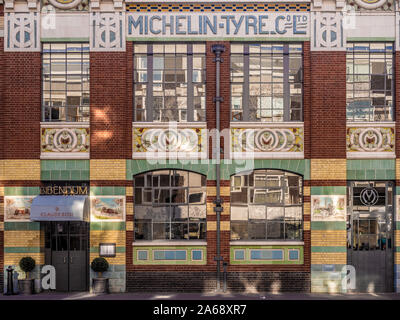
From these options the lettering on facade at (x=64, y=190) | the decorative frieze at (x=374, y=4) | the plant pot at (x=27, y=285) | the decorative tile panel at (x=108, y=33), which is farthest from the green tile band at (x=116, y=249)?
the decorative frieze at (x=374, y=4)

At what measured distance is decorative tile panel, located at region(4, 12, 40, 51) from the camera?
15234mm

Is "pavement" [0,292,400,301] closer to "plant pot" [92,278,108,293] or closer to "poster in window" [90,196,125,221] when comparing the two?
"plant pot" [92,278,108,293]

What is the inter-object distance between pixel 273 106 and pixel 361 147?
9.82ft

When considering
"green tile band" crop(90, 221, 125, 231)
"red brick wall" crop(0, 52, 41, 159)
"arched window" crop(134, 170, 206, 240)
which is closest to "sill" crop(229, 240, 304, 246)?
"arched window" crop(134, 170, 206, 240)

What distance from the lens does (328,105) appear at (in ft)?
49.9

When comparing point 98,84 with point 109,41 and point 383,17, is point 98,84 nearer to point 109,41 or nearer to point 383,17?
point 109,41

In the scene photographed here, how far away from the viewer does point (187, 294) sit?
49.1 feet

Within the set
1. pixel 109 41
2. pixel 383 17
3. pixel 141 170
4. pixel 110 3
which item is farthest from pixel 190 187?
pixel 383 17

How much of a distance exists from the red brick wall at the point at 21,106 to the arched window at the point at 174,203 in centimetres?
351

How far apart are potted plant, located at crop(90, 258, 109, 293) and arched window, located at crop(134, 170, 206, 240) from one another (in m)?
1.63

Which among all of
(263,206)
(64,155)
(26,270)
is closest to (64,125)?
(64,155)

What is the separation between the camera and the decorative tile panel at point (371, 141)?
15234mm

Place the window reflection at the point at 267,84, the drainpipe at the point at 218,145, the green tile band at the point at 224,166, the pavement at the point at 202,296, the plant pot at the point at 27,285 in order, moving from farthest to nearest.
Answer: the window reflection at the point at 267,84, the green tile band at the point at 224,166, the drainpipe at the point at 218,145, the plant pot at the point at 27,285, the pavement at the point at 202,296

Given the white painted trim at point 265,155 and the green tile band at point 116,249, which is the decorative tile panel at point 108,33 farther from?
the green tile band at point 116,249
